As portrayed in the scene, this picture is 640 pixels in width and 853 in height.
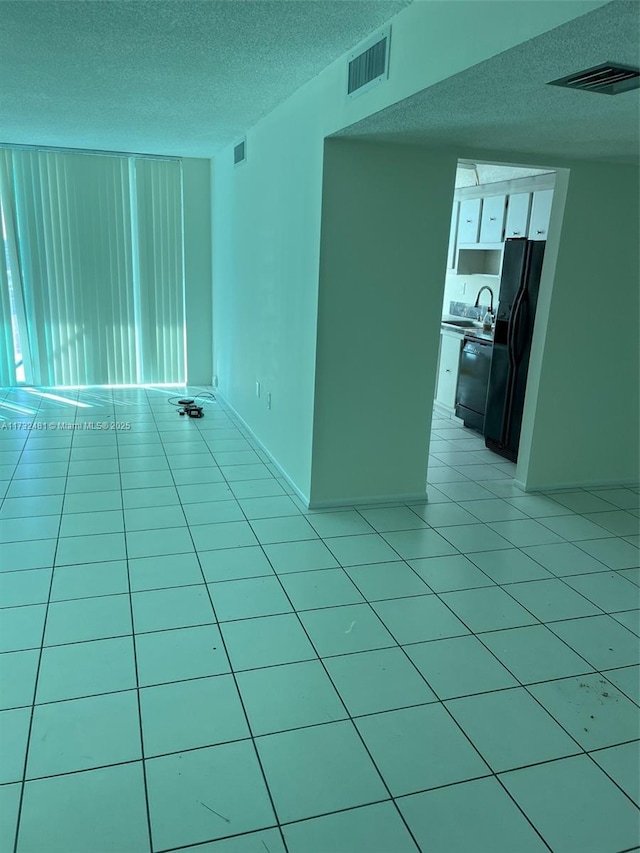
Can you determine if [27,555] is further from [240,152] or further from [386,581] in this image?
[240,152]

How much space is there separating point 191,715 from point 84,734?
33 centimetres

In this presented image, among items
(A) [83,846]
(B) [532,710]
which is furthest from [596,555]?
(A) [83,846]

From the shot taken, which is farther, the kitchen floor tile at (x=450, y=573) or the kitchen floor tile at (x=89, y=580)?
the kitchen floor tile at (x=450, y=573)

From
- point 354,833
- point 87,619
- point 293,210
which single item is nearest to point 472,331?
point 293,210

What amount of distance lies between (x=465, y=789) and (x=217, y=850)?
729 millimetres

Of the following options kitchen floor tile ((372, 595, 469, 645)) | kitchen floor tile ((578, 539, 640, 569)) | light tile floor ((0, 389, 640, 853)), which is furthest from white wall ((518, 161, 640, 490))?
kitchen floor tile ((372, 595, 469, 645))

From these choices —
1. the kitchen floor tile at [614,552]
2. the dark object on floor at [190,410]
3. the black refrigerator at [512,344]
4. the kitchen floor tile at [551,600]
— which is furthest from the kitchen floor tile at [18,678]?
the black refrigerator at [512,344]

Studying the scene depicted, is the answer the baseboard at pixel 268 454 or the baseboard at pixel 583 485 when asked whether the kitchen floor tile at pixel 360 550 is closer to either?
the baseboard at pixel 268 454

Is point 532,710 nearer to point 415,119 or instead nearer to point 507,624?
point 507,624

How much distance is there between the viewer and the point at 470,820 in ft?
5.67

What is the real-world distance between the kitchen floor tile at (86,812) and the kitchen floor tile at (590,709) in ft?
4.58

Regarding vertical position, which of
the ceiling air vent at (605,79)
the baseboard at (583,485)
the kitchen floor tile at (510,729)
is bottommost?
the kitchen floor tile at (510,729)

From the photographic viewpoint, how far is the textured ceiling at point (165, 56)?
238 centimetres

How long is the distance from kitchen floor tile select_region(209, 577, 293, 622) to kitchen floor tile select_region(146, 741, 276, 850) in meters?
0.74
